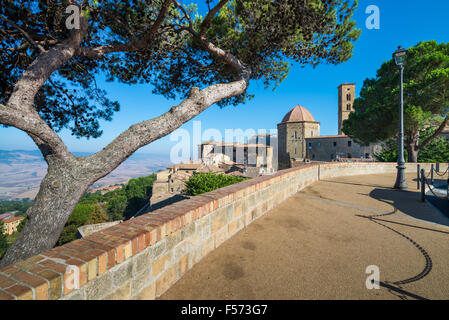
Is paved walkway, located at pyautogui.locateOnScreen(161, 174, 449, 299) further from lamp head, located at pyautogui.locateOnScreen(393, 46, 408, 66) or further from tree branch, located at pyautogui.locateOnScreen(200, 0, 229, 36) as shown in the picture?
lamp head, located at pyautogui.locateOnScreen(393, 46, 408, 66)

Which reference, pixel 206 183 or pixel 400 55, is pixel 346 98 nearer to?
pixel 400 55

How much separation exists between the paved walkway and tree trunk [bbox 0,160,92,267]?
273 cm

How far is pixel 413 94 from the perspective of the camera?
554 inches

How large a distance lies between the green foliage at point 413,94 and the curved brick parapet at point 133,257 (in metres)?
16.9

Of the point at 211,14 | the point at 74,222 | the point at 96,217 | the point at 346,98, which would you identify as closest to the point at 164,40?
the point at 211,14

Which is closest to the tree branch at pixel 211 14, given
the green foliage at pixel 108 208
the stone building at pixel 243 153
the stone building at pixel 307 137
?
the green foliage at pixel 108 208

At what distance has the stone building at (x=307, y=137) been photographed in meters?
44.0

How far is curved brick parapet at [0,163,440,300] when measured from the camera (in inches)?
47.9

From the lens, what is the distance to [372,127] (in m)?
16.6

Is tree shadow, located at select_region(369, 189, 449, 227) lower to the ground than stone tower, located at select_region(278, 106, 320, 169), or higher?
lower

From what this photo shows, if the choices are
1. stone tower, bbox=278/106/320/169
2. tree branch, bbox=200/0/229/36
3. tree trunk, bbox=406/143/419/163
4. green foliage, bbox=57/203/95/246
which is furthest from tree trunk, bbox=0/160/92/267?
stone tower, bbox=278/106/320/169
